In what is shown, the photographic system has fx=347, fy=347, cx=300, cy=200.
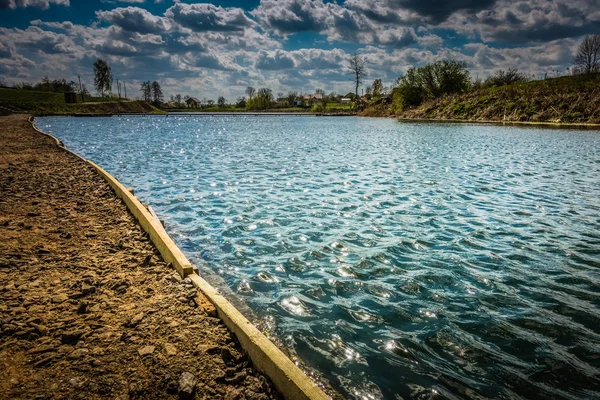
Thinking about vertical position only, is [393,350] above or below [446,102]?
below

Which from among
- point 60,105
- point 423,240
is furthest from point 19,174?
point 60,105

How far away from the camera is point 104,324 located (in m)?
4.23

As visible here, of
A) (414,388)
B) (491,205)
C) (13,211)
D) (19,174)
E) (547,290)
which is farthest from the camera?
(19,174)

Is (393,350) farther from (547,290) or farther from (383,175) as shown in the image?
(383,175)

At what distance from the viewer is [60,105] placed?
107188 mm

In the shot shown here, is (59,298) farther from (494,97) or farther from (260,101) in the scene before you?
(260,101)

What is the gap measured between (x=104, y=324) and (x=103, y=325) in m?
0.03

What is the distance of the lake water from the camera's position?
398cm

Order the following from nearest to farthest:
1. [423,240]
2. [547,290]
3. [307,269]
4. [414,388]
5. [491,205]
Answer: [414,388], [547,290], [307,269], [423,240], [491,205]

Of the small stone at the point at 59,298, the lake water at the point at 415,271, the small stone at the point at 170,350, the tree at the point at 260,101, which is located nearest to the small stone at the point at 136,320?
the small stone at the point at 170,350

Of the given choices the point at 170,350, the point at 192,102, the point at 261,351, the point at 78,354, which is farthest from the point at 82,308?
the point at 192,102

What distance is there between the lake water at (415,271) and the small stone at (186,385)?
4.52ft

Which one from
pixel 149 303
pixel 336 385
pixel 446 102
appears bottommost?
pixel 336 385

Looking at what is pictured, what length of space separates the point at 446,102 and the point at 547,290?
75.8 metres
